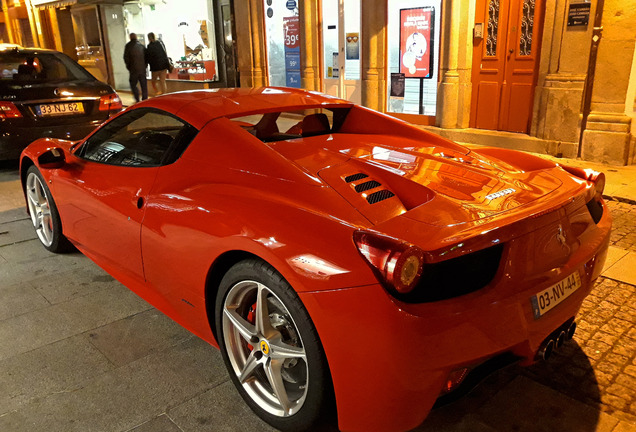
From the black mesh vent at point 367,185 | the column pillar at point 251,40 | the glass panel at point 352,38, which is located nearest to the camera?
the black mesh vent at point 367,185

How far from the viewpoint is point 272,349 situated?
2.32 metres

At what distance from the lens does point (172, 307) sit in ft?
9.55

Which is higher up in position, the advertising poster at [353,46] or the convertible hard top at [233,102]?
the advertising poster at [353,46]

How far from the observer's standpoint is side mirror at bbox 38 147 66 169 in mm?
3738

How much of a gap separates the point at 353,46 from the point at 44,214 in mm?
8733

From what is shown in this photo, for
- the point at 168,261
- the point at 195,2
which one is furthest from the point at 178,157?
the point at 195,2

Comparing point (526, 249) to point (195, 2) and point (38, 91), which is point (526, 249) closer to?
point (38, 91)

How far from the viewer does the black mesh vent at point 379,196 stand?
2.27 m

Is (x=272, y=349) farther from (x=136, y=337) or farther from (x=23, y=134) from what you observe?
(x=23, y=134)

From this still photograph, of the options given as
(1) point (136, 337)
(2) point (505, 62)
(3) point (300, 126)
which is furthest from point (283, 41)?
(1) point (136, 337)

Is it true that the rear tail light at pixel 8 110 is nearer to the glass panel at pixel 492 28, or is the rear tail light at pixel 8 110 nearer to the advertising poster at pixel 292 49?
the glass panel at pixel 492 28

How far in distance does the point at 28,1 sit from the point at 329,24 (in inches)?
843

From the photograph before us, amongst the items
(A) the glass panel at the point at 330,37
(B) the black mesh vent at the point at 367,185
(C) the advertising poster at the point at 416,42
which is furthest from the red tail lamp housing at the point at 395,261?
(A) the glass panel at the point at 330,37

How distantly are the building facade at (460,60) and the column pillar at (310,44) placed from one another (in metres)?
0.02
